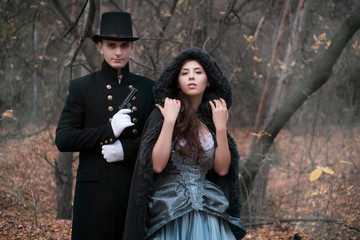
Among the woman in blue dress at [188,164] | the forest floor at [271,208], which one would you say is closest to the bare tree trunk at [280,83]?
the forest floor at [271,208]

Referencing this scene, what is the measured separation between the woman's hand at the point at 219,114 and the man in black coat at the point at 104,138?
593 mm

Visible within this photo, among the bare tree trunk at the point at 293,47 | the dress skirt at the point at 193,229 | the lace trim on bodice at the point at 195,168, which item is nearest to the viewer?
the dress skirt at the point at 193,229

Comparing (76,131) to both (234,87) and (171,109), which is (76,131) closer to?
(171,109)

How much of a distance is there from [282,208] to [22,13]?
5744 mm

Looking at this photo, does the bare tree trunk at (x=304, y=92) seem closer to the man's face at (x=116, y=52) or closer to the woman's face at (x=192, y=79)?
the woman's face at (x=192, y=79)

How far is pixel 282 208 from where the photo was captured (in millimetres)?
7598

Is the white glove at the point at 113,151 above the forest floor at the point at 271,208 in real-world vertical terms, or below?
above

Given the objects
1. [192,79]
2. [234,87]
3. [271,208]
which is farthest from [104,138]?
[271,208]

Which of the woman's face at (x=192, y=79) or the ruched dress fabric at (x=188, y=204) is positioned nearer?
the ruched dress fabric at (x=188, y=204)

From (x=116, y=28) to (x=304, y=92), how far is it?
3.25 m

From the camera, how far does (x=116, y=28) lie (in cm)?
310

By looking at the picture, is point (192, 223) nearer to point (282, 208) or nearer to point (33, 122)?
point (282, 208)

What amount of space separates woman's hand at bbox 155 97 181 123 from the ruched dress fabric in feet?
0.87

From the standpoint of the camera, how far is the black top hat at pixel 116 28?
304cm
